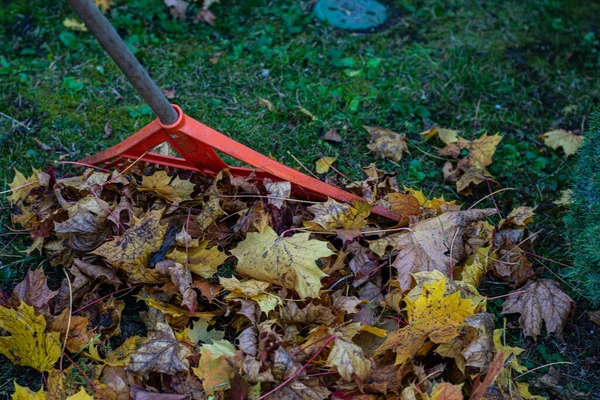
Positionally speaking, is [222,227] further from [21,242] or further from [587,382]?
[587,382]

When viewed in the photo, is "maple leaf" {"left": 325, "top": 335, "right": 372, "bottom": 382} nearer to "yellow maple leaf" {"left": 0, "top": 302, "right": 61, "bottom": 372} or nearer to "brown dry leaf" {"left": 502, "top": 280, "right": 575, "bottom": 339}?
"brown dry leaf" {"left": 502, "top": 280, "right": 575, "bottom": 339}

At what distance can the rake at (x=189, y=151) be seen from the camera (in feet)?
6.75

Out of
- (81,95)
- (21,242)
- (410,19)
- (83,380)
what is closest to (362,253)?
(83,380)

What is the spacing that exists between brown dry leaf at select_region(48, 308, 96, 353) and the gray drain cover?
2.49m

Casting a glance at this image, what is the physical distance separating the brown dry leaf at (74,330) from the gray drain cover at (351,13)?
2.49 metres

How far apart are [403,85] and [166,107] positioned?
1648 mm

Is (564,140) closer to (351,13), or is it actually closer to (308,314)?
(351,13)

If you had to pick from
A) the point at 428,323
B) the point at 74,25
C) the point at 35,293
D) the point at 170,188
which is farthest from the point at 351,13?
the point at 35,293

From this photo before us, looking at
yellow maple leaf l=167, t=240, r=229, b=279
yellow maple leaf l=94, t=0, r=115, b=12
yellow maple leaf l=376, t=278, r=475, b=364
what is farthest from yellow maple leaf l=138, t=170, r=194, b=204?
yellow maple leaf l=94, t=0, r=115, b=12

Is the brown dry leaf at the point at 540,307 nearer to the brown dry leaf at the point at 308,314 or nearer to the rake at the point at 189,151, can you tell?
the rake at the point at 189,151

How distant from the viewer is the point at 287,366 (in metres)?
1.74

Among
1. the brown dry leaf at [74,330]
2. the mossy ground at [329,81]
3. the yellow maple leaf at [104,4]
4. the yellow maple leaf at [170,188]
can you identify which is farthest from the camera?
the yellow maple leaf at [104,4]

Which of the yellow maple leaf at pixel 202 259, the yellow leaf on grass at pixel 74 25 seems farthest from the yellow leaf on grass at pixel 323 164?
the yellow leaf on grass at pixel 74 25

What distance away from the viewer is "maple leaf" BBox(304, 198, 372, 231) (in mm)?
2162
